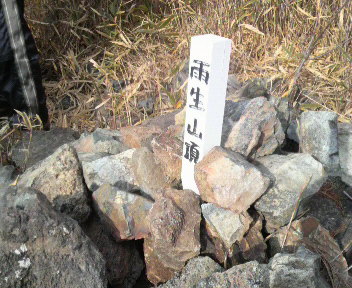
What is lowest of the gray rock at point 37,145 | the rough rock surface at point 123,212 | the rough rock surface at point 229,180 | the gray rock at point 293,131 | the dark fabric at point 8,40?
the gray rock at point 37,145

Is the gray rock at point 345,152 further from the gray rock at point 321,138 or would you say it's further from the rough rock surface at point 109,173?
the rough rock surface at point 109,173

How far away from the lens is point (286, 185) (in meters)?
1.85

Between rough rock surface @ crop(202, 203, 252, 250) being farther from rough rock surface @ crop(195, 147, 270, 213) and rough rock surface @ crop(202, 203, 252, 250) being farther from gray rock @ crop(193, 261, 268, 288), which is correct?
gray rock @ crop(193, 261, 268, 288)

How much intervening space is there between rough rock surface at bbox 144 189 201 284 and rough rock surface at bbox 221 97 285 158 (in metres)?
0.33

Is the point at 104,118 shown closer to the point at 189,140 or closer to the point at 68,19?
the point at 68,19

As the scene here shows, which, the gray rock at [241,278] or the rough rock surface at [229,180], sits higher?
the rough rock surface at [229,180]

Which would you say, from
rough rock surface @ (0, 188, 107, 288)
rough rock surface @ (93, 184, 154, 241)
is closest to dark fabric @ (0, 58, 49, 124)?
rough rock surface @ (93, 184, 154, 241)

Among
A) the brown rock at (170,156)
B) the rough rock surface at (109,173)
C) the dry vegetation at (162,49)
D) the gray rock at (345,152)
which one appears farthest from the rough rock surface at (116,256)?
the dry vegetation at (162,49)

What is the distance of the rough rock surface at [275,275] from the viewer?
4.87 feet

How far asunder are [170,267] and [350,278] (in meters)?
0.68

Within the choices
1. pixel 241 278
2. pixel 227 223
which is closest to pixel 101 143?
pixel 227 223

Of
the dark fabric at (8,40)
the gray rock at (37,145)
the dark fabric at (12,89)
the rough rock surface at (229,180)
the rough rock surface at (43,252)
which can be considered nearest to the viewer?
the rough rock surface at (43,252)

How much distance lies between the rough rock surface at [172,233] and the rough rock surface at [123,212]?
0.07 meters

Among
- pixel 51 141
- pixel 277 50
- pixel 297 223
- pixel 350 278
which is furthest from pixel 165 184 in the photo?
pixel 277 50
